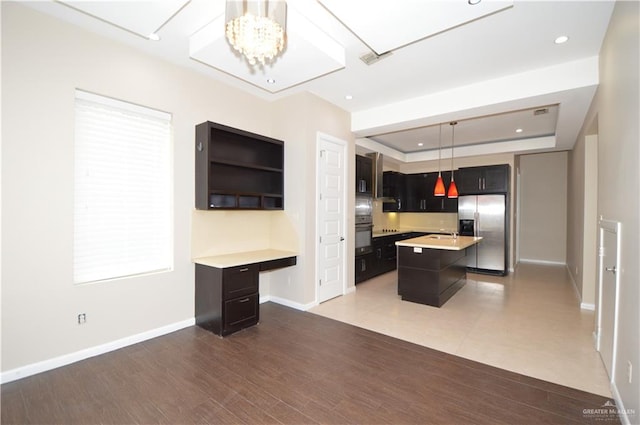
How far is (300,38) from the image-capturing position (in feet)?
8.76

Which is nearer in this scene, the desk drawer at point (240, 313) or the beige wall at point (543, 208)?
the desk drawer at point (240, 313)

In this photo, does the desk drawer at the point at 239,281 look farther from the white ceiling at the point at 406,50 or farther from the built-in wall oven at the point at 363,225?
the built-in wall oven at the point at 363,225

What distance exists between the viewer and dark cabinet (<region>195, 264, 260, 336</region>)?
3.28m

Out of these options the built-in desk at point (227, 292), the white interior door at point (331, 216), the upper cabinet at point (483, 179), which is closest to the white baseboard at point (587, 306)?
the upper cabinet at point (483, 179)

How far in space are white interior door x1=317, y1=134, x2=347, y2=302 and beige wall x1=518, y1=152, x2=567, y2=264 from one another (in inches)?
245

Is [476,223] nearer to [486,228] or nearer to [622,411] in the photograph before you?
[486,228]

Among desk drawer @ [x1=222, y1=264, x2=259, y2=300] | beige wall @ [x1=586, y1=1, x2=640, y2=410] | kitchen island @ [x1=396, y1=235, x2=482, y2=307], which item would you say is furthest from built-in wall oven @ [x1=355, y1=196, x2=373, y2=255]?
beige wall @ [x1=586, y1=1, x2=640, y2=410]

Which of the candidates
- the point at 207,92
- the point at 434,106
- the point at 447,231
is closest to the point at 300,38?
the point at 207,92

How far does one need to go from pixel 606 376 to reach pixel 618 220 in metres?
1.38

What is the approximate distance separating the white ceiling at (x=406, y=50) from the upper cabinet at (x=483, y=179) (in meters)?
1.79

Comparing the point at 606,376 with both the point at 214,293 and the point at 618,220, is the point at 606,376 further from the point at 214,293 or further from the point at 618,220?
the point at 214,293

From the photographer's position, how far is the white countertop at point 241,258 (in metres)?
3.36

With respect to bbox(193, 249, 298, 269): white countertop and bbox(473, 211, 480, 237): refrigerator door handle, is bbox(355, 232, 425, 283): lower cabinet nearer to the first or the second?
bbox(473, 211, 480, 237): refrigerator door handle

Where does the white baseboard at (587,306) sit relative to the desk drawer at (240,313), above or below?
below
